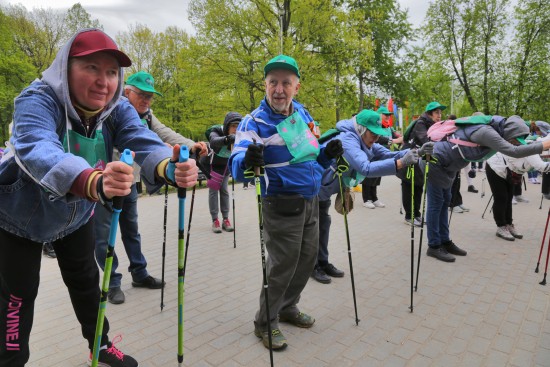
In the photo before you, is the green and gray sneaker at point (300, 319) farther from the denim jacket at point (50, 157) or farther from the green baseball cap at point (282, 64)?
the green baseball cap at point (282, 64)

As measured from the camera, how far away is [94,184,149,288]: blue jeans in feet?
12.1

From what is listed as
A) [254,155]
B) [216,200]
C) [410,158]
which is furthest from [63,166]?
[216,200]

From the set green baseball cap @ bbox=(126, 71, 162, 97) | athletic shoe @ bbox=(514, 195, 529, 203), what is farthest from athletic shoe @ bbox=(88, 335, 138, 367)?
athletic shoe @ bbox=(514, 195, 529, 203)

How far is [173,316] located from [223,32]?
17008 millimetres

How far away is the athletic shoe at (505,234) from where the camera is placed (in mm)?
6324

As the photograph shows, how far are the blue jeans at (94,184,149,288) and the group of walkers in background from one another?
1 cm

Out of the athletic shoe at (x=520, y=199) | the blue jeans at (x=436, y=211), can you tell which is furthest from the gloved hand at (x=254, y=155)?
the athletic shoe at (x=520, y=199)

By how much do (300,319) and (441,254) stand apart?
2936mm

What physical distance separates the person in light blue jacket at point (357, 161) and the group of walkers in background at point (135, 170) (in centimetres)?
2

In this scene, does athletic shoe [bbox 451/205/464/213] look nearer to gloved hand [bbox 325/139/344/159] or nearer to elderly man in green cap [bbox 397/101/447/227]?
elderly man in green cap [bbox 397/101/447/227]

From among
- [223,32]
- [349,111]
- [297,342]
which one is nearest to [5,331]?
[297,342]

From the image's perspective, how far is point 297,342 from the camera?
319 cm

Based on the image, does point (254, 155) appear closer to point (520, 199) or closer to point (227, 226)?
point (227, 226)

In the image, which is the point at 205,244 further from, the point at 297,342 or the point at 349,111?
the point at 349,111
